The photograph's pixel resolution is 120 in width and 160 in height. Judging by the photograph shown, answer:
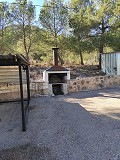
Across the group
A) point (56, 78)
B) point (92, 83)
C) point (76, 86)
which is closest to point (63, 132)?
point (56, 78)

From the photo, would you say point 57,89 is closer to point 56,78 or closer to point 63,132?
point 56,78

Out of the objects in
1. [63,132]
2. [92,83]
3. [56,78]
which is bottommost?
[63,132]

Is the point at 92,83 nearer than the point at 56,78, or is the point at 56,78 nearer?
the point at 56,78

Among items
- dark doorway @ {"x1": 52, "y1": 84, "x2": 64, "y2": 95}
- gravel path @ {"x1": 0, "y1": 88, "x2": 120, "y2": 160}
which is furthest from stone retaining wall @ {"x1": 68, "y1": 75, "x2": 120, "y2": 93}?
gravel path @ {"x1": 0, "y1": 88, "x2": 120, "y2": 160}

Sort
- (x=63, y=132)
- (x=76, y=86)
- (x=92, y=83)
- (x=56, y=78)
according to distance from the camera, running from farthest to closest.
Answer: (x=92, y=83) < (x=76, y=86) < (x=56, y=78) < (x=63, y=132)

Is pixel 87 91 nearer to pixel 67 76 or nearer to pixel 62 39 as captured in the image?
pixel 67 76

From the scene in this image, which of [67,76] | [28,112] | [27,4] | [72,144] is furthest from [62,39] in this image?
[72,144]

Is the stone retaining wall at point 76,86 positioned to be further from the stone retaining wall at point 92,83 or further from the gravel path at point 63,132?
the gravel path at point 63,132

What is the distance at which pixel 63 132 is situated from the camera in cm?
591

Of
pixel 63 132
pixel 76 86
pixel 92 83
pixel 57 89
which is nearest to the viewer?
pixel 63 132

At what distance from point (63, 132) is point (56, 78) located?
6584 millimetres

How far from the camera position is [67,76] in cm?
1206

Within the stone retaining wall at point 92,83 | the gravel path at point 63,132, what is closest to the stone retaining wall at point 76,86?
the stone retaining wall at point 92,83

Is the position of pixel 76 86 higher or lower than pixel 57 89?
higher
